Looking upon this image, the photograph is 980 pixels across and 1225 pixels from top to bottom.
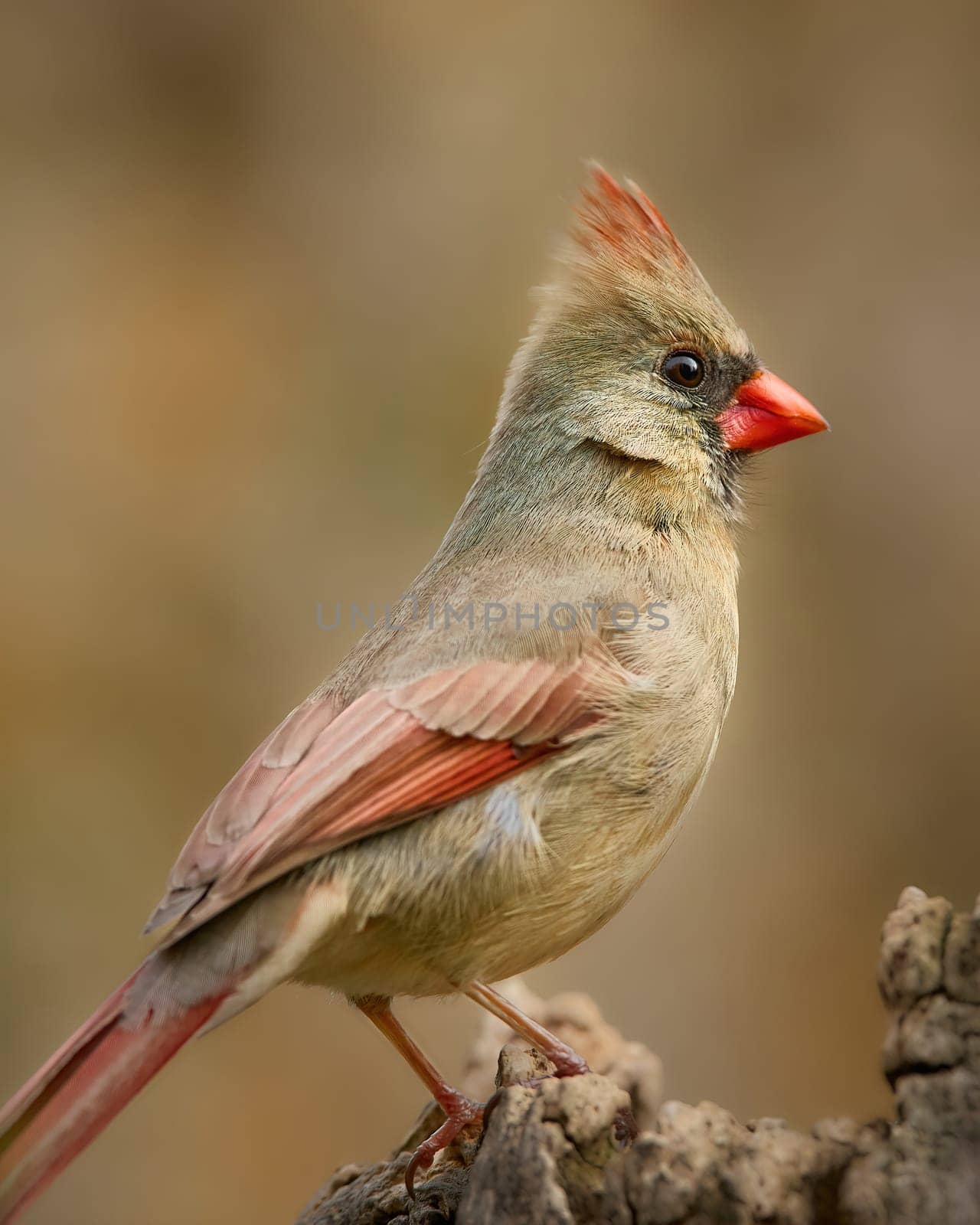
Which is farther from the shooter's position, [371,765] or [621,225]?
[621,225]

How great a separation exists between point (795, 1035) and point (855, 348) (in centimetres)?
271

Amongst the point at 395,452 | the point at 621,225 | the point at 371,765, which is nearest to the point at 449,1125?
the point at 371,765

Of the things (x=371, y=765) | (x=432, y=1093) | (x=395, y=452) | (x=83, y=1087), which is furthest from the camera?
(x=395, y=452)

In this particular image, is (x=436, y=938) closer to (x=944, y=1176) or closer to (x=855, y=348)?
(x=944, y=1176)

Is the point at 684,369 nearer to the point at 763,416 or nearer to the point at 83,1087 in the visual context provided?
the point at 763,416

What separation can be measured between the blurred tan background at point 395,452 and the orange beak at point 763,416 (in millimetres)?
2030

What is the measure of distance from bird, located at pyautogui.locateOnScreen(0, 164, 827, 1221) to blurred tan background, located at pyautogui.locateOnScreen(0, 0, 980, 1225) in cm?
220

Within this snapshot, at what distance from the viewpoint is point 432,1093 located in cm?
268

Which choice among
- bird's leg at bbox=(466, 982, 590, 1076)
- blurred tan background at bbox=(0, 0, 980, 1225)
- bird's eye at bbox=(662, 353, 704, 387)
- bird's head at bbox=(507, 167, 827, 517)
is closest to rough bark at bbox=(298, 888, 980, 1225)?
bird's leg at bbox=(466, 982, 590, 1076)

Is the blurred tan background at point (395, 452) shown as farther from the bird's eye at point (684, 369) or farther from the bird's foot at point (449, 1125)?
the bird's foot at point (449, 1125)

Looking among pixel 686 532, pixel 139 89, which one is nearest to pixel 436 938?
Answer: pixel 686 532

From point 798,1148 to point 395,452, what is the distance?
3.92 meters

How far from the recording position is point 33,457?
5551 millimetres

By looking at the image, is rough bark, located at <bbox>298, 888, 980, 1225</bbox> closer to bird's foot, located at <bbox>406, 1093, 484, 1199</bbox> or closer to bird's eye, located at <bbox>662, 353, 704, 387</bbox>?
bird's foot, located at <bbox>406, 1093, 484, 1199</bbox>
